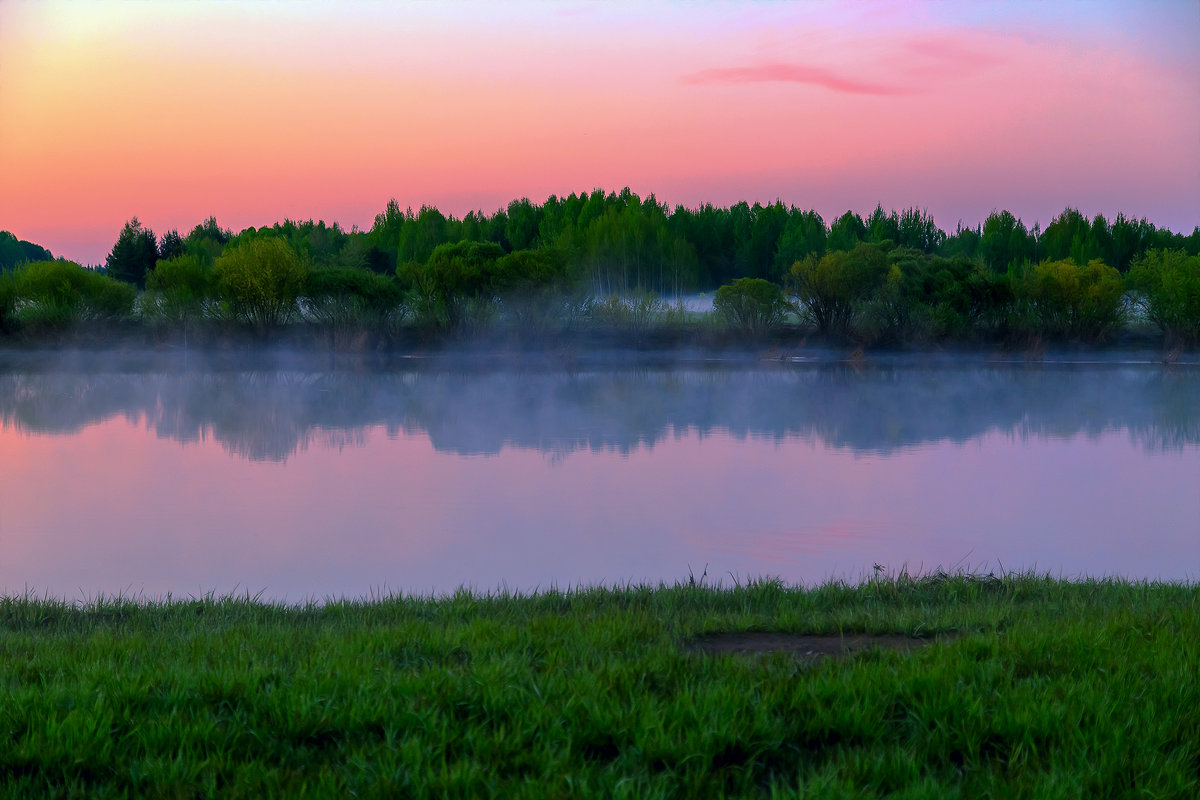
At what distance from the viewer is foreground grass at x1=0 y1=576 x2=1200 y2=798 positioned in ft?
9.08

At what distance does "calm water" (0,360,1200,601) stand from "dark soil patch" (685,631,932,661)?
1.94 meters

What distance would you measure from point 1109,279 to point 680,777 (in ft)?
116

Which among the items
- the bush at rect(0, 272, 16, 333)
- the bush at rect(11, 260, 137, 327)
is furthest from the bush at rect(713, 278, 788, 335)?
the bush at rect(0, 272, 16, 333)

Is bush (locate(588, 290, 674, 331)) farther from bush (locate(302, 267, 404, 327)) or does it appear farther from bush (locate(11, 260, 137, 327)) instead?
bush (locate(11, 260, 137, 327))

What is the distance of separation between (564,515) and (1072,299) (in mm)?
30394

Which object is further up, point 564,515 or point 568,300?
point 568,300

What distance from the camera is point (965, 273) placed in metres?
34.1

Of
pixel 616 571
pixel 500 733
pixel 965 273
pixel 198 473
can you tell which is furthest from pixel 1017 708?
pixel 965 273

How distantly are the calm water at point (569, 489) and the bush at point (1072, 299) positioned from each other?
14.5 metres

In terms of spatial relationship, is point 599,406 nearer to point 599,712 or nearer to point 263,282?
point 599,712

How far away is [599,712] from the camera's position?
310 centimetres

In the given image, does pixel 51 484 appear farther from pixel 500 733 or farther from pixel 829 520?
pixel 500 733

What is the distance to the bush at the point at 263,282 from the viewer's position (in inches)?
1257

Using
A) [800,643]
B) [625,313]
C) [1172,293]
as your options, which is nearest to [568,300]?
[625,313]
